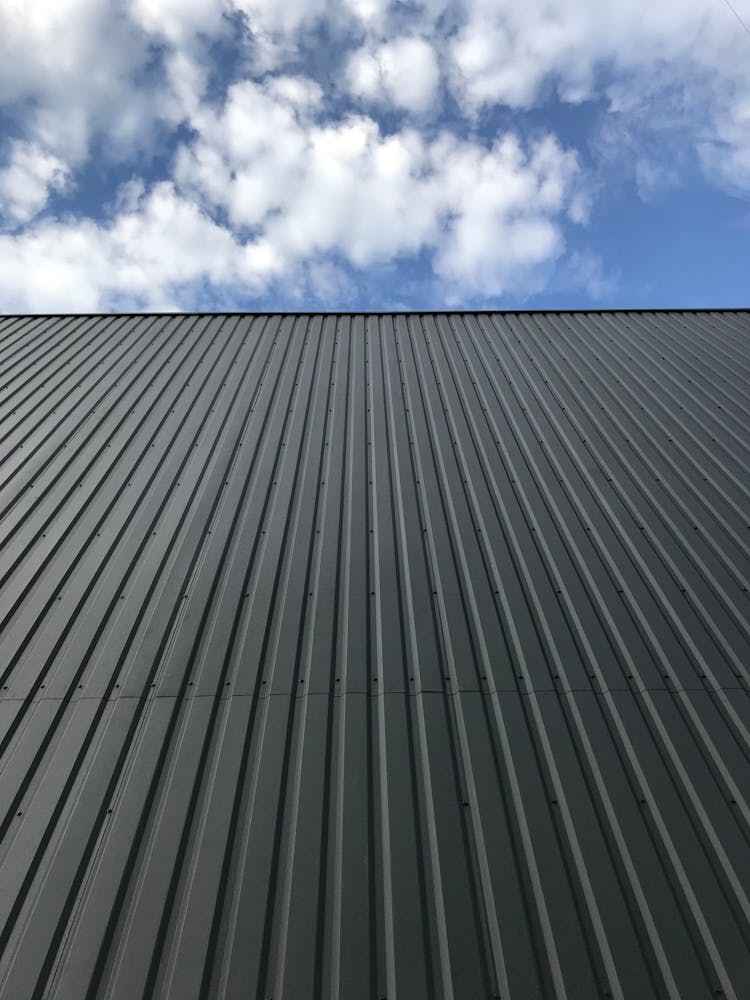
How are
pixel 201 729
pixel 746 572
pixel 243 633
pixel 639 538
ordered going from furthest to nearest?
1. pixel 639 538
2. pixel 746 572
3. pixel 243 633
4. pixel 201 729

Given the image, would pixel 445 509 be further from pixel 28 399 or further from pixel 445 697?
pixel 28 399

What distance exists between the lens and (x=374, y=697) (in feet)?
11.7

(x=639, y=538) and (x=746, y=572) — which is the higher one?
(x=639, y=538)

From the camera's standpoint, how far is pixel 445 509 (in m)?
5.16

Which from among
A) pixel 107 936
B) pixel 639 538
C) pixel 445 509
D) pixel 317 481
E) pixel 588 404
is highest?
pixel 588 404

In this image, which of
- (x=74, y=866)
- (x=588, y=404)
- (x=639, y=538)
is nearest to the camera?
(x=74, y=866)

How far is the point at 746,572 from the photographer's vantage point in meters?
4.59

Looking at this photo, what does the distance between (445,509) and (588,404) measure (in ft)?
8.94

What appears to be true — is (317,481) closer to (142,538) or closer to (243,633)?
(142,538)

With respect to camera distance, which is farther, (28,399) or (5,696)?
(28,399)

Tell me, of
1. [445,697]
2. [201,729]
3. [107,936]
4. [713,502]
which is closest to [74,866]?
[107,936]

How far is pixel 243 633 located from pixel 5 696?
1338mm

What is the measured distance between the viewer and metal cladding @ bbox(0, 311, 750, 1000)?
2533mm

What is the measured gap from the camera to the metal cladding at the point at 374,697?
2.53 m
